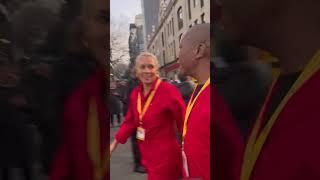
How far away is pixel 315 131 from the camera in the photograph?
100cm

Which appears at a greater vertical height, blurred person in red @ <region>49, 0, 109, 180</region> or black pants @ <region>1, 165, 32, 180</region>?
blurred person in red @ <region>49, 0, 109, 180</region>

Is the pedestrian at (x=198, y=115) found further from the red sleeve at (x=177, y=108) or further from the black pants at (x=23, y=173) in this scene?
Answer: the red sleeve at (x=177, y=108)

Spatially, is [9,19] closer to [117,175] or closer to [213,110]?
[213,110]

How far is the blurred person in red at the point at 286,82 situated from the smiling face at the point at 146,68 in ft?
7.79

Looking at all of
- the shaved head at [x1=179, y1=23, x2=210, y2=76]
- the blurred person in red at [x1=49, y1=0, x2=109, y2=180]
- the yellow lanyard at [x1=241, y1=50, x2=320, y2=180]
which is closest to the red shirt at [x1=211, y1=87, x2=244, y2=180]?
the yellow lanyard at [x1=241, y1=50, x2=320, y2=180]

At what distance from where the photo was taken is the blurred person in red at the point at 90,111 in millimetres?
1084

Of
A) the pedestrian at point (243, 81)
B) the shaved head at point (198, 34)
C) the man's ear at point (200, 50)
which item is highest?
the shaved head at point (198, 34)

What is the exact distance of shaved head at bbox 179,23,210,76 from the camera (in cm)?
197

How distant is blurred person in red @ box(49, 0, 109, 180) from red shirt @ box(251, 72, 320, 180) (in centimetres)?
38

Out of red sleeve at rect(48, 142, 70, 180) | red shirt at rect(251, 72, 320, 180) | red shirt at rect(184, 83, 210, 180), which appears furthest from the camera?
red shirt at rect(184, 83, 210, 180)

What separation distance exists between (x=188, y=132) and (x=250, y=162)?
3.26 ft

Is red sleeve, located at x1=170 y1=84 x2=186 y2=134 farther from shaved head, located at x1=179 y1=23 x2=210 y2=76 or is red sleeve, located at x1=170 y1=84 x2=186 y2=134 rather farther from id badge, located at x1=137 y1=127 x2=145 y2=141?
shaved head, located at x1=179 y1=23 x2=210 y2=76

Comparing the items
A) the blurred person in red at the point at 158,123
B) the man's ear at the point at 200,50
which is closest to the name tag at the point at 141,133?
the blurred person in red at the point at 158,123

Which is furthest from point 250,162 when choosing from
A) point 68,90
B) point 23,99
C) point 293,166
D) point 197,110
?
point 197,110
